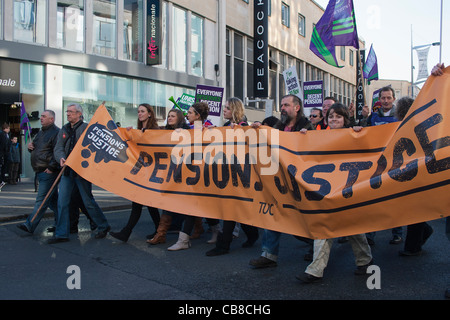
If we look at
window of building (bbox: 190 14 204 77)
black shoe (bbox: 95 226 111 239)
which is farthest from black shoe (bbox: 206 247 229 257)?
window of building (bbox: 190 14 204 77)

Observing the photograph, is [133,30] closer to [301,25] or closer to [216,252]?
[216,252]

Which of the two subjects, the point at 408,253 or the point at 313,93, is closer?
the point at 408,253

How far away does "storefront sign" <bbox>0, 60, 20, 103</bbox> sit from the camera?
14863mm

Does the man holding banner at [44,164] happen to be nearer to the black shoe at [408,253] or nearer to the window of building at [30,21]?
the black shoe at [408,253]

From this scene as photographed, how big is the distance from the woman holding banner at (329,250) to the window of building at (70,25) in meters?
13.8

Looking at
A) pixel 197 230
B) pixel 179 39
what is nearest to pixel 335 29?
pixel 197 230

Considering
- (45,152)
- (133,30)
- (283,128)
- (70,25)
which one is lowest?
(45,152)

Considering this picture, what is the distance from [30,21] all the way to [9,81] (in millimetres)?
2209

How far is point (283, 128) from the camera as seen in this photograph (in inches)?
209

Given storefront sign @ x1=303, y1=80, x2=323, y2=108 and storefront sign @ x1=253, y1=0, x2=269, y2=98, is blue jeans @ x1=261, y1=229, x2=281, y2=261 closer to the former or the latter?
storefront sign @ x1=303, y1=80, x2=323, y2=108

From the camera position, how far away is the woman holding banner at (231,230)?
223 inches

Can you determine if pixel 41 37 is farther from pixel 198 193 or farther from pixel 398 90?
pixel 398 90
